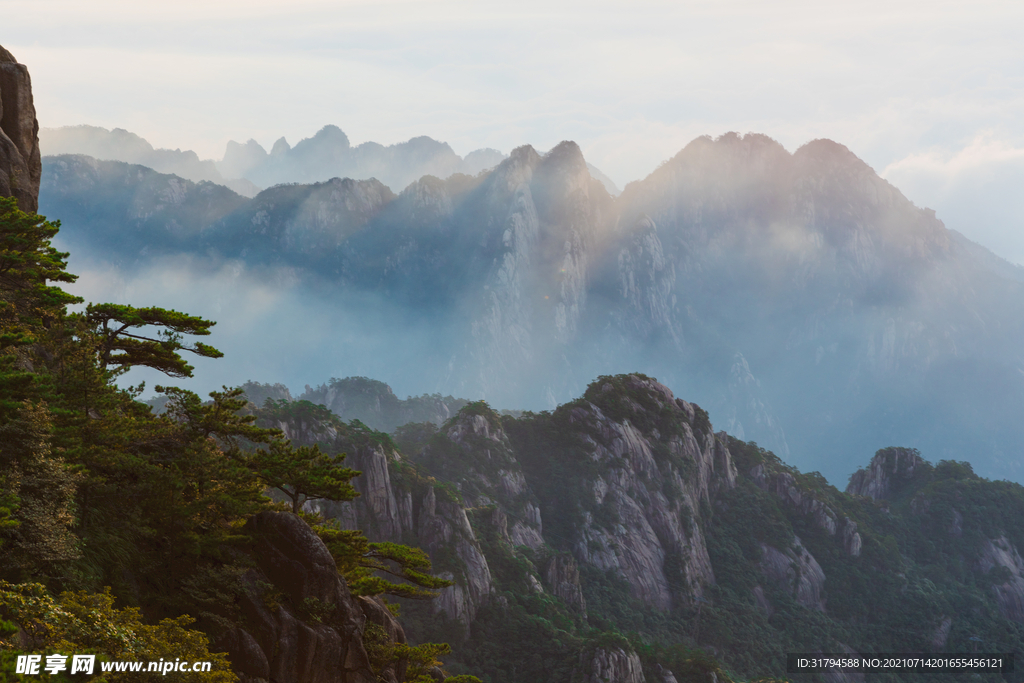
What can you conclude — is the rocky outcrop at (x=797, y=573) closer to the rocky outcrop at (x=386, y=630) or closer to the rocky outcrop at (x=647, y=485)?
the rocky outcrop at (x=647, y=485)

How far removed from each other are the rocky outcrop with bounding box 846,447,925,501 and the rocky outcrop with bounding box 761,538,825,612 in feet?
146

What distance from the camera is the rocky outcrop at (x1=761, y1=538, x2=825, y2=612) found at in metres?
117

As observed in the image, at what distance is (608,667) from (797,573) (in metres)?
64.2

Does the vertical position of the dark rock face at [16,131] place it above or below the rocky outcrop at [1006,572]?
above

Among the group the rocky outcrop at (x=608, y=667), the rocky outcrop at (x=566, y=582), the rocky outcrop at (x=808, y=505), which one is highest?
the rocky outcrop at (x=808, y=505)

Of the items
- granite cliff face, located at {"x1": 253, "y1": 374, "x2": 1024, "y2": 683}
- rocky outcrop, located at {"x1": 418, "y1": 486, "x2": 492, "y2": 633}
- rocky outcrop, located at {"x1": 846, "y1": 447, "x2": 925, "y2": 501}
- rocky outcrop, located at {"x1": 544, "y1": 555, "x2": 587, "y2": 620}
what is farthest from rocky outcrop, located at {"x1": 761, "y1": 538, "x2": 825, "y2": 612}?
rocky outcrop, located at {"x1": 418, "y1": 486, "x2": 492, "y2": 633}

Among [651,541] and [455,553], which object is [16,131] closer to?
[455,553]

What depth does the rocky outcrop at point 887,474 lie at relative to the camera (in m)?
160

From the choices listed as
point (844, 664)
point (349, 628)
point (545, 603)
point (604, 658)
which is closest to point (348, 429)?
point (545, 603)

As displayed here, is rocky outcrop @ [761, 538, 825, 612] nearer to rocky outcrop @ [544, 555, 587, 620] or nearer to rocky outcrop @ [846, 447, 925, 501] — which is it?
rocky outcrop @ [544, 555, 587, 620]

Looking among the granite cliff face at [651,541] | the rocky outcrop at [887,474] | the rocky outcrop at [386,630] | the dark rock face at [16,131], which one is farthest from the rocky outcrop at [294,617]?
the rocky outcrop at [887,474]

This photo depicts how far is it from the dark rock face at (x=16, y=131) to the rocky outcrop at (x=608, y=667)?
201 feet

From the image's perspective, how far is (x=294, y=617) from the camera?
29203 mm

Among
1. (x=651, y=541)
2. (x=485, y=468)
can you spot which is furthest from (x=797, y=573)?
(x=485, y=468)
